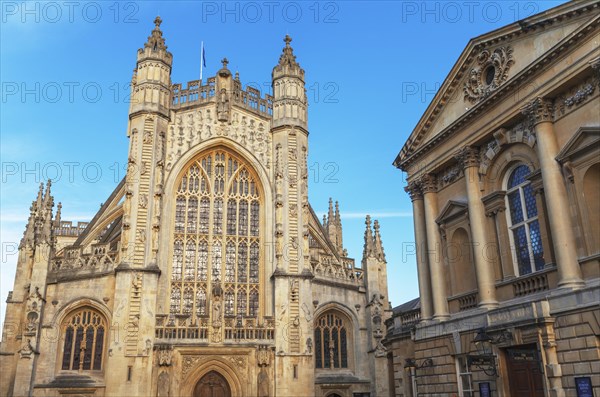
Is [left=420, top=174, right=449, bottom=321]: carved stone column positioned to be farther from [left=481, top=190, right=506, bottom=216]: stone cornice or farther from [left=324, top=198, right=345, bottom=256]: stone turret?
[left=324, top=198, right=345, bottom=256]: stone turret

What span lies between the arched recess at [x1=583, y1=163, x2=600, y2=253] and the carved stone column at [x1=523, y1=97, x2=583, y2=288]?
0.46m

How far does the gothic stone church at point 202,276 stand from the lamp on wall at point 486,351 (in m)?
11.2

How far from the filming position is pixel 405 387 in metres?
21.0

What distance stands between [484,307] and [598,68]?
7419 millimetres

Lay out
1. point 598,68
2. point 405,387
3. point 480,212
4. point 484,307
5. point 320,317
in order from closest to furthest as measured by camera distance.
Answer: point 598,68, point 484,307, point 480,212, point 405,387, point 320,317

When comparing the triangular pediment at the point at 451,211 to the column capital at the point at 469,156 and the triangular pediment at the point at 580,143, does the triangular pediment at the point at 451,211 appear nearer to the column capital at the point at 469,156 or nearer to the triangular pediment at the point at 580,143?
the column capital at the point at 469,156

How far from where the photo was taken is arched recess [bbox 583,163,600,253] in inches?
542

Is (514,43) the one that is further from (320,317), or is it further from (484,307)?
(320,317)

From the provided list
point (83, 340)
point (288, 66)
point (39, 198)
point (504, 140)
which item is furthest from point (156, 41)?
point (504, 140)

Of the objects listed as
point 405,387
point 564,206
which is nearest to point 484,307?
point 564,206

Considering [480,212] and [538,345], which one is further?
[480,212]

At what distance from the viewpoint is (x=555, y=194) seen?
14500mm

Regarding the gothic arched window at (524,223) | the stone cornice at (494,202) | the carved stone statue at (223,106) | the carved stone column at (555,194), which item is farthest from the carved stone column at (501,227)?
the carved stone statue at (223,106)

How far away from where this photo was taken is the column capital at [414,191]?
2108cm
